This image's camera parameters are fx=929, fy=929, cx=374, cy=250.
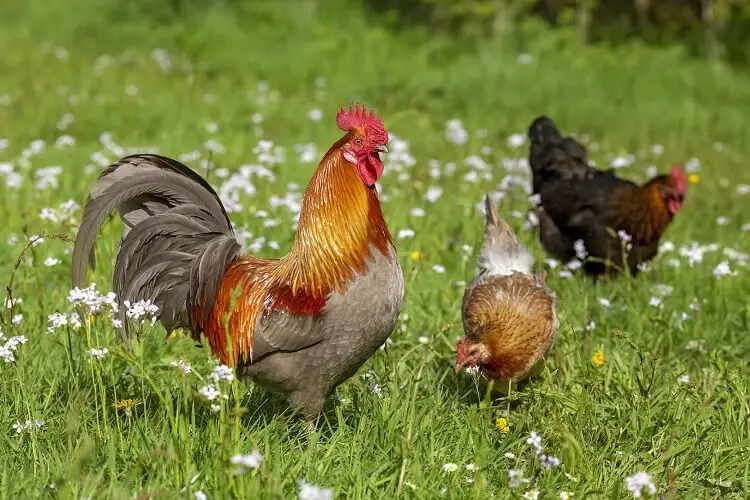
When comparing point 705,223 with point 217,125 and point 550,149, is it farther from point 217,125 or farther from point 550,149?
point 217,125

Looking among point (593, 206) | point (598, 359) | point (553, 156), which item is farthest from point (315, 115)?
point (598, 359)

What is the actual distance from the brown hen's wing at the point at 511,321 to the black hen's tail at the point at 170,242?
1311 millimetres

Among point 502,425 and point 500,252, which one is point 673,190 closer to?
point 500,252

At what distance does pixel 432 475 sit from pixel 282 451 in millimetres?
643

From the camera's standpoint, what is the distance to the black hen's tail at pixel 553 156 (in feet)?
23.8

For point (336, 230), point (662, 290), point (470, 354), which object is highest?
point (336, 230)

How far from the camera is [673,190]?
22.0 feet

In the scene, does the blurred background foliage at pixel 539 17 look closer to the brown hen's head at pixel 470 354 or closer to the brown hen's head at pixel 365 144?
the brown hen's head at pixel 470 354

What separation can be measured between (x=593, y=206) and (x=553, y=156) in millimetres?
530

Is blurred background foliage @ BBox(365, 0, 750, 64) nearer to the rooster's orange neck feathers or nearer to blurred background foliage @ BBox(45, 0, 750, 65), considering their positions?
blurred background foliage @ BBox(45, 0, 750, 65)

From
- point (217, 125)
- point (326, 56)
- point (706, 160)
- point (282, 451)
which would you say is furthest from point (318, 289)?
point (326, 56)

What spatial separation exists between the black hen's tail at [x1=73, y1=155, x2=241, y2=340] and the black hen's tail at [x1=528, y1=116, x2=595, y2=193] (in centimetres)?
353

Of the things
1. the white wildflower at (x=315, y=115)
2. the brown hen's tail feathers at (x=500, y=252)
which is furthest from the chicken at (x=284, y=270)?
the white wildflower at (x=315, y=115)

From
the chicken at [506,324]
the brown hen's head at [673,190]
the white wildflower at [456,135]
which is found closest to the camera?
the chicken at [506,324]
